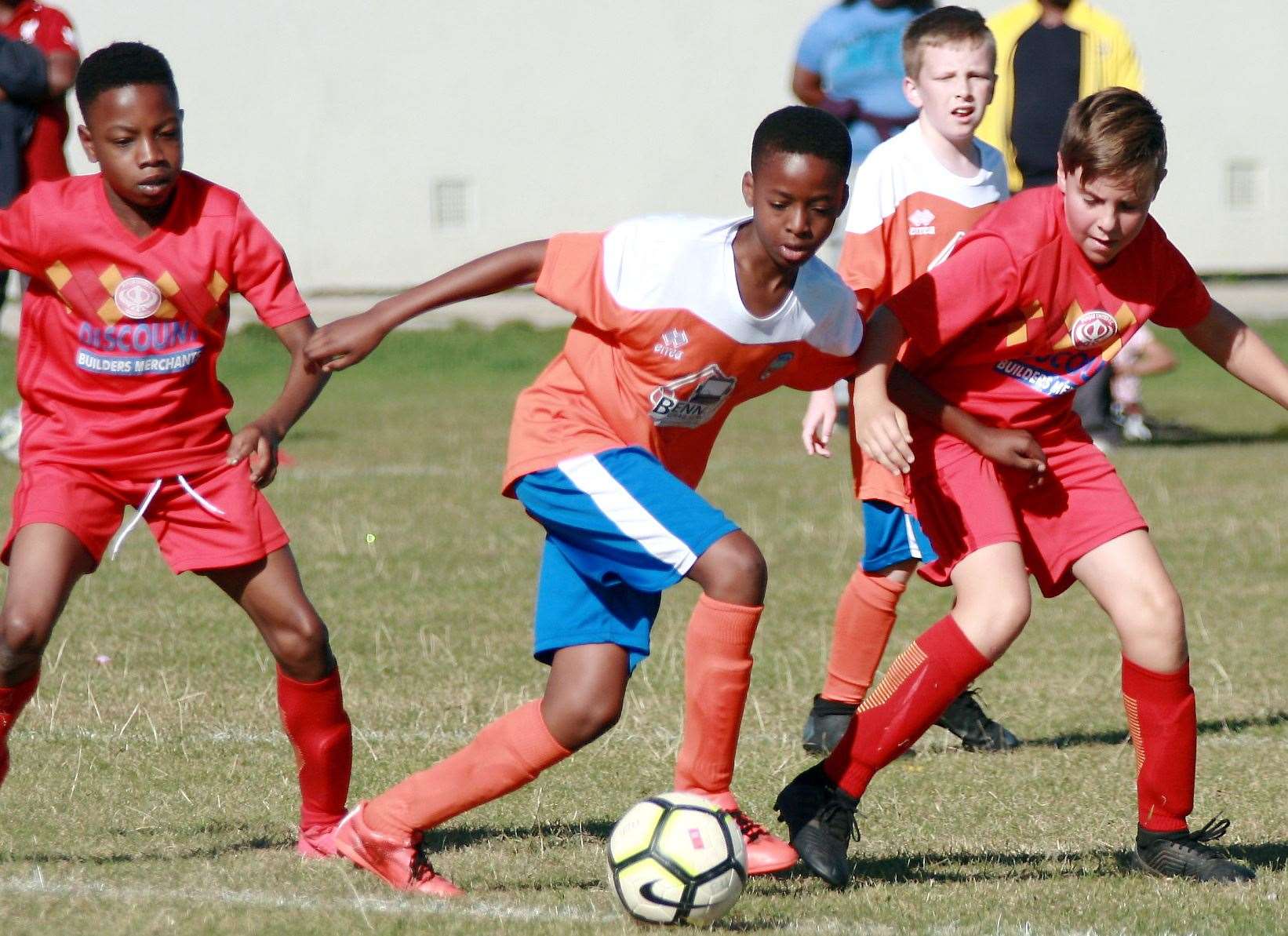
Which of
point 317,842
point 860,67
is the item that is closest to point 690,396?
point 317,842

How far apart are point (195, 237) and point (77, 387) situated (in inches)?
17.5

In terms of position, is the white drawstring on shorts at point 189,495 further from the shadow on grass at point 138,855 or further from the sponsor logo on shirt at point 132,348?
the shadow on grass at point 138,855

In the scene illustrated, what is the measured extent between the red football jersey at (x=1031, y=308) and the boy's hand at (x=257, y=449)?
4.79 feet

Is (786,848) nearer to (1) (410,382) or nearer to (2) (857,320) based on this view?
(2) (857,320)

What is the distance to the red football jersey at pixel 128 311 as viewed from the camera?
4.41 metres

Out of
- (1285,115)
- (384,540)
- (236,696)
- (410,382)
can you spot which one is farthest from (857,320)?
(1285,115)

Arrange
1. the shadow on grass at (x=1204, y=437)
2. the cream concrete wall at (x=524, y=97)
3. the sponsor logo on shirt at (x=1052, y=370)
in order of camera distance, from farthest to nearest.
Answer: the cream concrete wall at (x=524, y=97)
the shadow on grass at (x=1204, y=437)
the sponsor logo on shirt at (x=1052, y=370)

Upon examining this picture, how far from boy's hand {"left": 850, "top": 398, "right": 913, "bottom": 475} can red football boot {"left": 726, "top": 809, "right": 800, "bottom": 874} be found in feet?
2.71

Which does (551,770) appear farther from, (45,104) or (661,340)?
(45,104)

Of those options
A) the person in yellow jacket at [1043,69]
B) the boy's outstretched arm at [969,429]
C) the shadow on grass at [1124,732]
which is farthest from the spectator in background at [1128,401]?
the boy's outstretched arm at [969,429]

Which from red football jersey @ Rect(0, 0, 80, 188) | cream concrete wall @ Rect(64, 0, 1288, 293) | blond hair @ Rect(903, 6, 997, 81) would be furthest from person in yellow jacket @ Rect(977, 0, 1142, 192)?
cream concrete wall @ Rect(64, 0, 1288, 293)

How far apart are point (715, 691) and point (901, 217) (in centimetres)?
218

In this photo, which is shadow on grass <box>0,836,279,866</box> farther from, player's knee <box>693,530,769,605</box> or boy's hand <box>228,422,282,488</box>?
player's knee <box>693,530,769,605</box>

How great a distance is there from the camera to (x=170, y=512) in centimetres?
448
